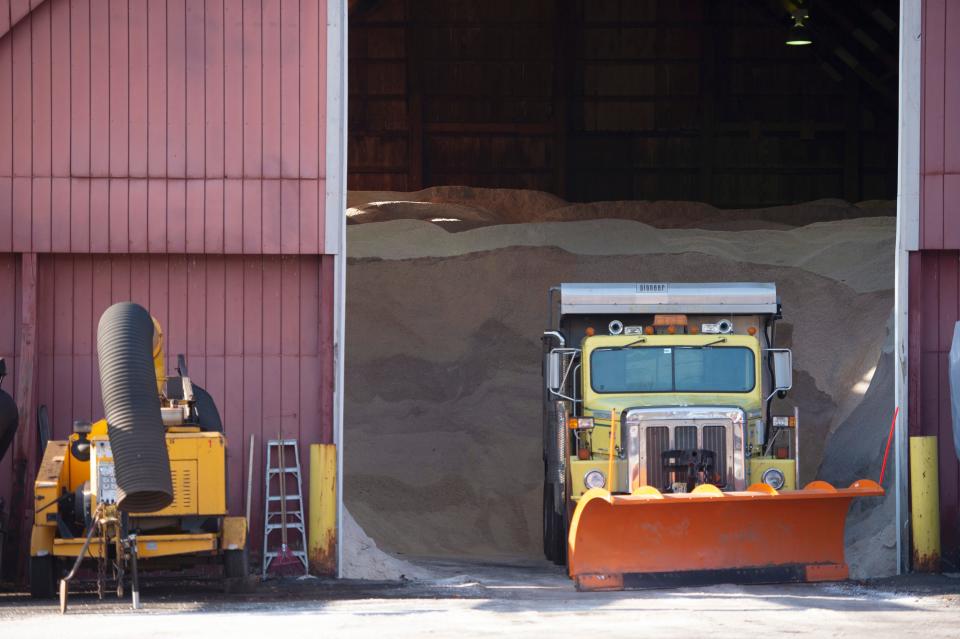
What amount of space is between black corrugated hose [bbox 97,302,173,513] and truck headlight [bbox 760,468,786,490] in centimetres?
664

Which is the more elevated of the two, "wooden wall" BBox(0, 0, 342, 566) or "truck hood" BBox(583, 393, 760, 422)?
"wooden wall" BBox(0, 0, 342, 566)

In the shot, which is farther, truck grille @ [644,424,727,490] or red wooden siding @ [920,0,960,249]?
red wooden siding @ [920,0,960,249]

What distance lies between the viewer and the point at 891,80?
36.0 metres

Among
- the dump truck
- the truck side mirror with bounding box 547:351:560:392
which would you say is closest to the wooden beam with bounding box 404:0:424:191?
the dump truck

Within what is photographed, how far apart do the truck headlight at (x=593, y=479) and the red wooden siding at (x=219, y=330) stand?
3.20m

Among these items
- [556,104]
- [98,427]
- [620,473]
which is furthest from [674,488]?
[556,104]

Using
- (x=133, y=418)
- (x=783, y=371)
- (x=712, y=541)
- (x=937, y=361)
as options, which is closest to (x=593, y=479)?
(x=712, y=541)

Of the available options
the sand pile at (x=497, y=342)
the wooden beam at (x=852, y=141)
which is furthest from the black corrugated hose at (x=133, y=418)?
the wooden beam at (x=852, y=141)

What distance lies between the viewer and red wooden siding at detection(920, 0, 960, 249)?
17625 mm

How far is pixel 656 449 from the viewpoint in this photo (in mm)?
16375

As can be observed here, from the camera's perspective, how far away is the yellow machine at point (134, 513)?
14.0 m

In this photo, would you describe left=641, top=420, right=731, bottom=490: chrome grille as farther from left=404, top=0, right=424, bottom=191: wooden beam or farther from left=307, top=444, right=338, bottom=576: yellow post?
left=404, top=0, right=424, bottom=191: wooden beam

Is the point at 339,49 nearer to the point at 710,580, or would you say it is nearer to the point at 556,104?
the point at 710,580

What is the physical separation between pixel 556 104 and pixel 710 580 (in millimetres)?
23385
